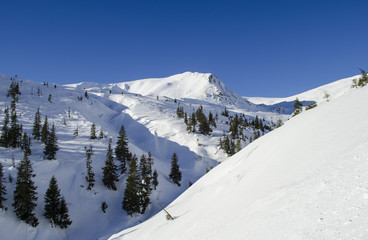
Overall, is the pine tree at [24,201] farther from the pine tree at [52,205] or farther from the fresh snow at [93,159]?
the pine tree at [52,205]

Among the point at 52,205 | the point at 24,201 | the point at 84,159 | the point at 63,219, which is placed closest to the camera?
the point at 24,201

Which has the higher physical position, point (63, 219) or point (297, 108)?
point (297, 108)

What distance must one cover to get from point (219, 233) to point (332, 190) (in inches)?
140

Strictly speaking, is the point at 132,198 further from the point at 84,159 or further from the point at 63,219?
the point at 84,159

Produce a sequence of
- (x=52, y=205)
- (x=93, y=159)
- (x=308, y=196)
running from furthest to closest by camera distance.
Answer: (x=93, y=159) < (x=52, y=205) < (x=308, y=196)

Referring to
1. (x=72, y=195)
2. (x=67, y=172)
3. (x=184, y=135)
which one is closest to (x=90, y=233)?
(x=72, y=195)

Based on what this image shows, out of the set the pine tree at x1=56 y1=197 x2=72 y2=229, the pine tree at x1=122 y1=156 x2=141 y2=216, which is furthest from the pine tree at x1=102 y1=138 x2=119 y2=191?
the pine tree at x1=56 y1=197 x2=72 y2=229

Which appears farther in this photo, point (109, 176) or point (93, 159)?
→ point (93, 159)

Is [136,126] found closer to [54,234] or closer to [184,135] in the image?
[184,135]

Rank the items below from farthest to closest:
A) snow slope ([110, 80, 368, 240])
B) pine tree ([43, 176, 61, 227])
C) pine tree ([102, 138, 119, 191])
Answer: pine tree ([102, 138, 119, 191]) < pine tree ([43, 176, 61, 227]) < snow slope ([110, 80, 368, 240])

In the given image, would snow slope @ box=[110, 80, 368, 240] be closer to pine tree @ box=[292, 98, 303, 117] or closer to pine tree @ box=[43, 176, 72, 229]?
pine tree @ box=[292, 98, 303, 117]

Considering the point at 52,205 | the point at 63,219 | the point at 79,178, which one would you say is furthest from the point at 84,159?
the point at 63,219

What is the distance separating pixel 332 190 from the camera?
4773 millimetres

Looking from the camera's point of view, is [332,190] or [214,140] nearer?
[332,190]
